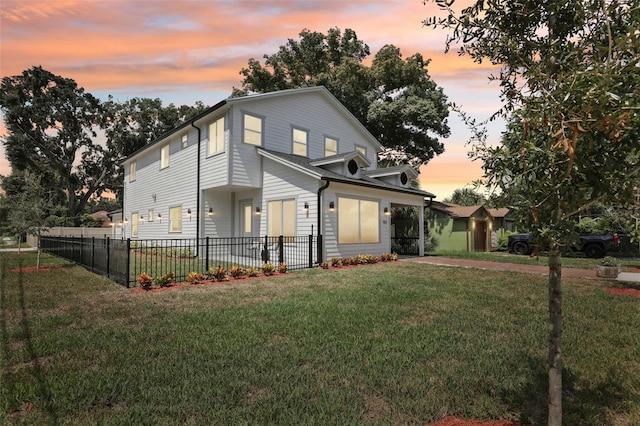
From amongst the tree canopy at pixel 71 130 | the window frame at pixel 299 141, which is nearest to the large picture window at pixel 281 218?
the window frame at pixel 299 141

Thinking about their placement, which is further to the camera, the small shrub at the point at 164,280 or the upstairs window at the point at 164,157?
the upstairs window at the point at 164,157

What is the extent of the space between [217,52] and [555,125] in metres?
8.78

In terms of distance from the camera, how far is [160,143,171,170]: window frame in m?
19.4

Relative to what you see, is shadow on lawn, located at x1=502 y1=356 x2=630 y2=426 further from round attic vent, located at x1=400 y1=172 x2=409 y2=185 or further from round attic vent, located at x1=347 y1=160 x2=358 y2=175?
round attic vent, located at x1=400 y1=172 x2=409 y2=185

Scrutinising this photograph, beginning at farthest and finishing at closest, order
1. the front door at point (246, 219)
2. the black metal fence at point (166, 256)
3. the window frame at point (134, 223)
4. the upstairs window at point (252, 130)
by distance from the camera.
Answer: the window frame at point (134, 223) → the front door at point (246, 219) → the upstairs window at point (252, 130) → the black metal fence at point (166, 256)

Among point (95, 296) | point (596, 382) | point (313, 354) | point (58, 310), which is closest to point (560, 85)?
point (596, 382)

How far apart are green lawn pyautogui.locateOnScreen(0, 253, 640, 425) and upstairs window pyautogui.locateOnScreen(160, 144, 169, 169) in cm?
1306

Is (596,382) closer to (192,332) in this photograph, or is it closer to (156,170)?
(192,332)

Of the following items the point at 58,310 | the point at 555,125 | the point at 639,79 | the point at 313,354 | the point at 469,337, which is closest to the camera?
the point at 639,79

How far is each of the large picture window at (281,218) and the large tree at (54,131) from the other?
2999 centimetres

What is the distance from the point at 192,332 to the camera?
4.91 meters

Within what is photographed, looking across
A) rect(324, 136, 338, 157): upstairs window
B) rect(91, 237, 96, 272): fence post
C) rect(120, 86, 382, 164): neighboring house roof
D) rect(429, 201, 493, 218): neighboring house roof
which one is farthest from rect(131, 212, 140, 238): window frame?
rect(429, 201, 493, 218): neighboring house roof

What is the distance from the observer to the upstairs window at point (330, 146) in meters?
18.1

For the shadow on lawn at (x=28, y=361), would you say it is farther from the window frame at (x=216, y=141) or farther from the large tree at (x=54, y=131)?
the large tree at (x=54, y=131)
